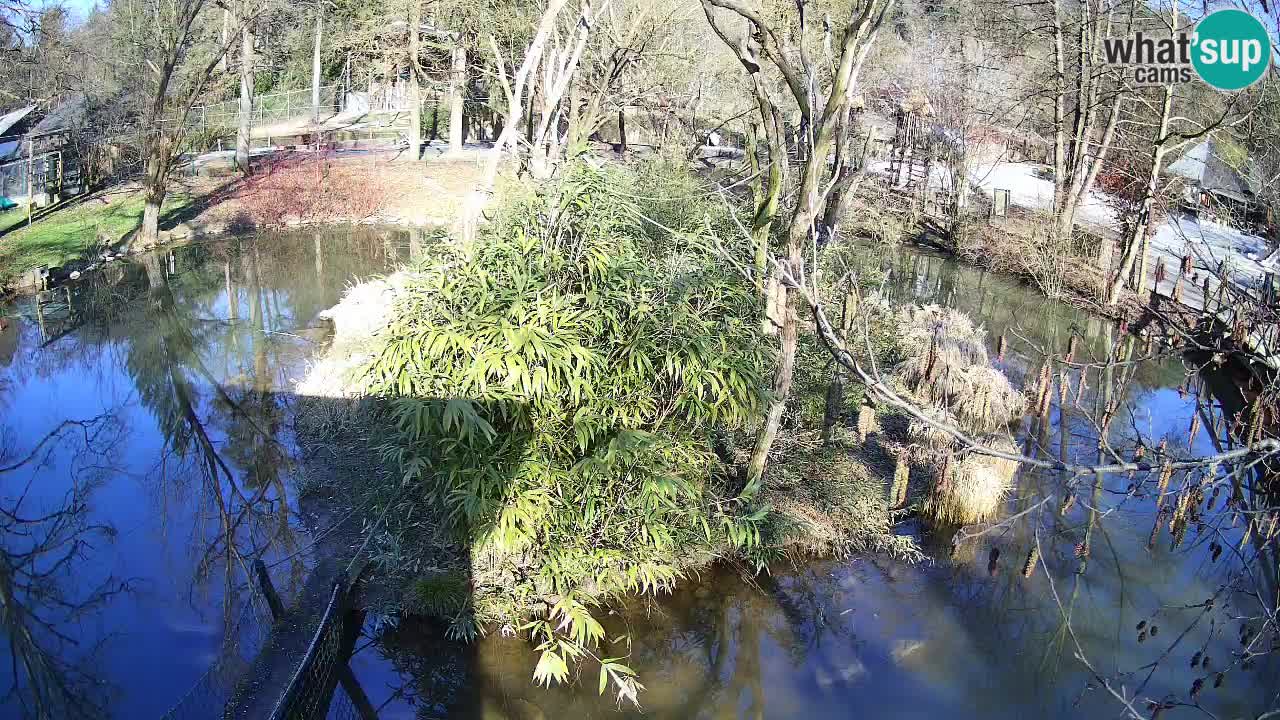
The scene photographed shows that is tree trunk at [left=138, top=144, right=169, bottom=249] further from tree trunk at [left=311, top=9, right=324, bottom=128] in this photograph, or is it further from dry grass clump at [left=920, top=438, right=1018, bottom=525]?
dry grass clump at [left=920, top=438, right=1018, bottom=525]

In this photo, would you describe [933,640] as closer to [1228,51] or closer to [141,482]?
[1228,51]

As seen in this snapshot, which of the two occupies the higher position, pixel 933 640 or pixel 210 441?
pixel 210 441

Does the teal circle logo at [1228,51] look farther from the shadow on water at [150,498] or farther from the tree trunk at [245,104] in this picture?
the tree trunk at [245,104]

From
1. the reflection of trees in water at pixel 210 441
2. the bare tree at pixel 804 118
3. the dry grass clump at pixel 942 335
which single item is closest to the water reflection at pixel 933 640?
the bare tree at pixel 804 118

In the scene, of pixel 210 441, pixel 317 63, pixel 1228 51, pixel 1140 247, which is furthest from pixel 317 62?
pixel 1228 51

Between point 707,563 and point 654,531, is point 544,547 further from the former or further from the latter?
point 707,563
